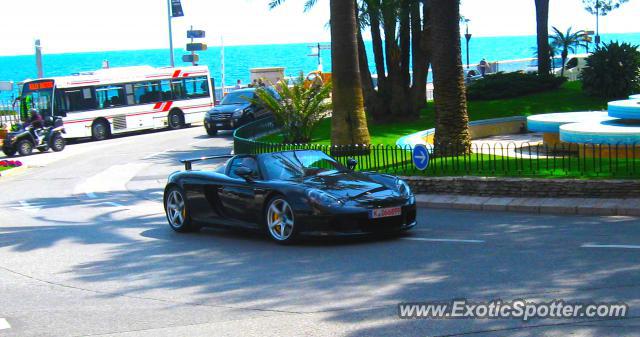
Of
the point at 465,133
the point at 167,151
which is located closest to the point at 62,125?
the point at 167,151

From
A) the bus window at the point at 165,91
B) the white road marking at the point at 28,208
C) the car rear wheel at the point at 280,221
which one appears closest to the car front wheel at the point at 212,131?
the bus window at the point at 165,91

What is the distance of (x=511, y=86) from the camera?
116 ft

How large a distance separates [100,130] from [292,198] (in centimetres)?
2931

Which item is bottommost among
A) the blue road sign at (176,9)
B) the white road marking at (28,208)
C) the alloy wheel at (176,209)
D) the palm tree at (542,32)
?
the white road marking at (28,208)

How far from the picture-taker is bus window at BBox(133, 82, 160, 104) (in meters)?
40.9

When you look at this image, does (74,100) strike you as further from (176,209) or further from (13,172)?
(176,209)

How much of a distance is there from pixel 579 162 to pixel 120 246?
28.8ft

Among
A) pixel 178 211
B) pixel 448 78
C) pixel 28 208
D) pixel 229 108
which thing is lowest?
pixel 28 208

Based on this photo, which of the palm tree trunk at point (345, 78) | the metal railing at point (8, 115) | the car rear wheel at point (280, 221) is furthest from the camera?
the metal railing at point (8, 115)

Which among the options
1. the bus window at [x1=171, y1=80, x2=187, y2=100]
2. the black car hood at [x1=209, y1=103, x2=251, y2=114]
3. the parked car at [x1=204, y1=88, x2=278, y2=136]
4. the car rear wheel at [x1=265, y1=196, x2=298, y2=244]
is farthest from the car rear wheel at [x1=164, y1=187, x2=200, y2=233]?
the bus window at [x1=171, y1=80, x2=187, y2=100]

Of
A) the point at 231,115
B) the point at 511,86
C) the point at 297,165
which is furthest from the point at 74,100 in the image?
the point at 297,165

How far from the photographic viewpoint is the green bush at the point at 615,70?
103 feet

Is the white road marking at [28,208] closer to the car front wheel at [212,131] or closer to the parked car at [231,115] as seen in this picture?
the parked car at [231,115]

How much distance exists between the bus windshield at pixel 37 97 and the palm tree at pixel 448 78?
2303 centimetres
